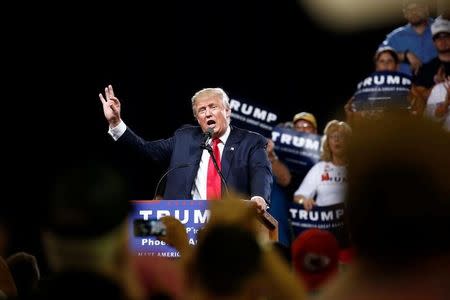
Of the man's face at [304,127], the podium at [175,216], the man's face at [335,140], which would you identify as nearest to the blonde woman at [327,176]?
the man's face at [335,140]

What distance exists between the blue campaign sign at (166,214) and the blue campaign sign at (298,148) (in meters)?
4.28

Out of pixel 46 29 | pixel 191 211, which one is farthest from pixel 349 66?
pixel 191 211

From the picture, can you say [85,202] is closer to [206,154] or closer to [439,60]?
[206,154]

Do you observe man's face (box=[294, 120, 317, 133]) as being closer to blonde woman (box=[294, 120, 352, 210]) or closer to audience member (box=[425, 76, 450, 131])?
blonde woman (box=[294, 120, 352, 210])

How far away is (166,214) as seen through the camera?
3.85m

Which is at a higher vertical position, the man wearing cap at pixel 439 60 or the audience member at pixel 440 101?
the man wearing cap at pixel 439 60

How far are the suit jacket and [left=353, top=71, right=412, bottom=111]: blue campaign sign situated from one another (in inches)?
114

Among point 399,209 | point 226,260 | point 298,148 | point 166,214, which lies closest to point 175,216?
point 166,214

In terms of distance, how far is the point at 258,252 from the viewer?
1.46 m

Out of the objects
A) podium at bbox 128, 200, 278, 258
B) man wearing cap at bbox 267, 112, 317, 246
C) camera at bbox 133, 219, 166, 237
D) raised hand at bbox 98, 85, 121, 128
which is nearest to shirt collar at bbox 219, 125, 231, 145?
raised hand at bbox 98, 85, 121, 128

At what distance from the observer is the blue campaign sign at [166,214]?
12.5 feet

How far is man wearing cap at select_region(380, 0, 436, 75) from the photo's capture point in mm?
7527

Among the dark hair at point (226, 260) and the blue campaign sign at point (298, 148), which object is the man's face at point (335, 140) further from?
the dark hair at point (226, 260)

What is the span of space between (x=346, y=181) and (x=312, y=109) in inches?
292
